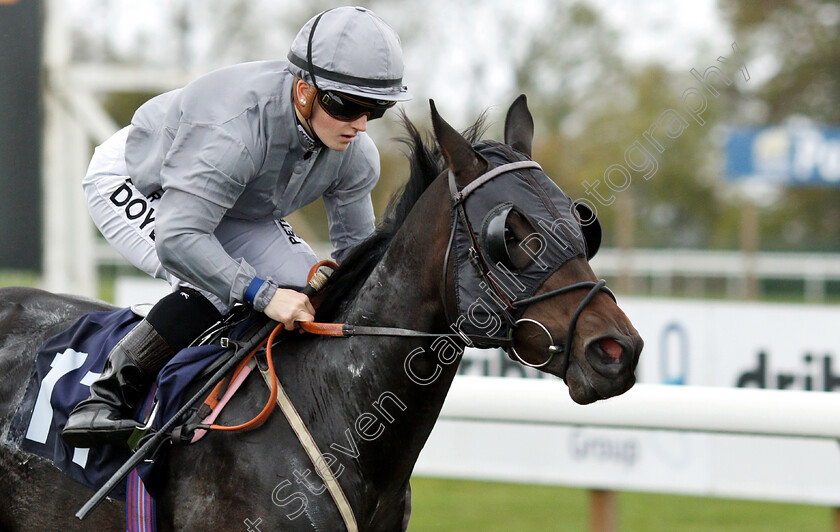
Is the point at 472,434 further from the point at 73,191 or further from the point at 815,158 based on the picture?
the point at 815,158

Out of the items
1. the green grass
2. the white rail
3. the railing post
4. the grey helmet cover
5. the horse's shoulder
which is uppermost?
the grey helmet cover

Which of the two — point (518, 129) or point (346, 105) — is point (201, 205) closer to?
point (346, 105)

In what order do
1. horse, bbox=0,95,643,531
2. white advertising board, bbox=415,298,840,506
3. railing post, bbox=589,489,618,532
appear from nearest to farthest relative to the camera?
horse, bbox=0,95,643,531
railing post, bbox=589,489,618,532
white advertising board, bbox=415,298,840,506

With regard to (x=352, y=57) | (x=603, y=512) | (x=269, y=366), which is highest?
(x=352, y=57)

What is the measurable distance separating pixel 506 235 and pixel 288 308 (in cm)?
62

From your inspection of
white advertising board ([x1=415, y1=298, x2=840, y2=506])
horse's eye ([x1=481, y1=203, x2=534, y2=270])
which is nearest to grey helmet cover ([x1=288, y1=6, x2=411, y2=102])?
horse's eye ([x1=481, y1=203, x2=534, y2=270])

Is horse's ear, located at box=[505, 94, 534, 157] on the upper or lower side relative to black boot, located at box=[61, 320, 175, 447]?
upper

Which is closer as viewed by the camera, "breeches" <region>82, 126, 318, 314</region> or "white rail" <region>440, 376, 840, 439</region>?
"breeches" <region>82, 126, 318, 314</region>

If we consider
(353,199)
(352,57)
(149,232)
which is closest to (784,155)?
(353,199)

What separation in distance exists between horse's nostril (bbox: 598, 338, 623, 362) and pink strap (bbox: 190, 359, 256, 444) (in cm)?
97

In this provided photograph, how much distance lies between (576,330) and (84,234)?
7.06 meters

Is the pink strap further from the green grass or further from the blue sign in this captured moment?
the blue sign

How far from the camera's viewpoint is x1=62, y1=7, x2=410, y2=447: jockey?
2473 mm

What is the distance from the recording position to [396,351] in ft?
8.23
